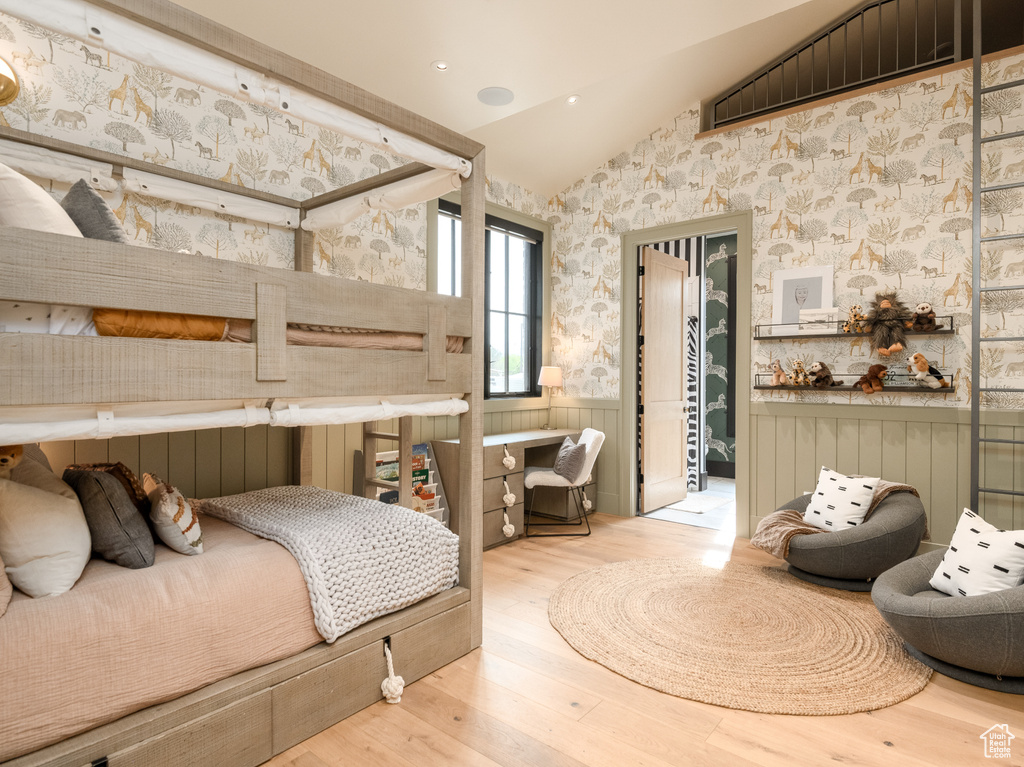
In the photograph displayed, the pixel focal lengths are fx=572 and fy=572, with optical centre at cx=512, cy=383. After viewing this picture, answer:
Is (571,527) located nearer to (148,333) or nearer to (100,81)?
(148,333)

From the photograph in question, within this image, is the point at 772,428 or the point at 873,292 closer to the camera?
the point at 873,292

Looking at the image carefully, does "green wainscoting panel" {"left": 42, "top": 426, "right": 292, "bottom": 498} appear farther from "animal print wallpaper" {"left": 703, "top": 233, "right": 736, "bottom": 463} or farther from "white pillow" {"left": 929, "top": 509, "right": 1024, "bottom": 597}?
"animal print wallpaper" {"left": 703, "top": 233, "right": 736, "bottom": 463}

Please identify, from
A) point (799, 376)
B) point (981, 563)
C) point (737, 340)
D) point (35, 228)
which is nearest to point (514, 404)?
point (737, 340)

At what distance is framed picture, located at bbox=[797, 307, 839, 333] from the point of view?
11.8 ft

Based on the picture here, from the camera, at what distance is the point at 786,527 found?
299cm

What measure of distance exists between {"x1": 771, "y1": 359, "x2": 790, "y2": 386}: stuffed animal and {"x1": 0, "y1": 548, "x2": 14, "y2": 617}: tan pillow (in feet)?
12.5

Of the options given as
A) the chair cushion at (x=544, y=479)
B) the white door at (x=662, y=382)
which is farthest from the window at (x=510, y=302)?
the white door at (x=662, y=382)

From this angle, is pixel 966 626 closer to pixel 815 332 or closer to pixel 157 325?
pixel 815 332

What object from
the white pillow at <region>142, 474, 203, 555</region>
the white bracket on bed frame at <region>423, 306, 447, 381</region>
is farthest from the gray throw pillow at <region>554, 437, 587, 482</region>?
the white pillow at <region>142, 474, 203, 555</region>

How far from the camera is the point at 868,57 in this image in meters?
3.71

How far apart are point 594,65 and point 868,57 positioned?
7.00ft

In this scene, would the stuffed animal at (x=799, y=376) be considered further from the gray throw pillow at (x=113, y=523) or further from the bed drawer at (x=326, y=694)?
the gray throw pillow at (x=113, y=523)

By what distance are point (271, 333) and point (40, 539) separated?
29.8 inches

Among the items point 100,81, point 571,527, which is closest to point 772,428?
point 571,527
